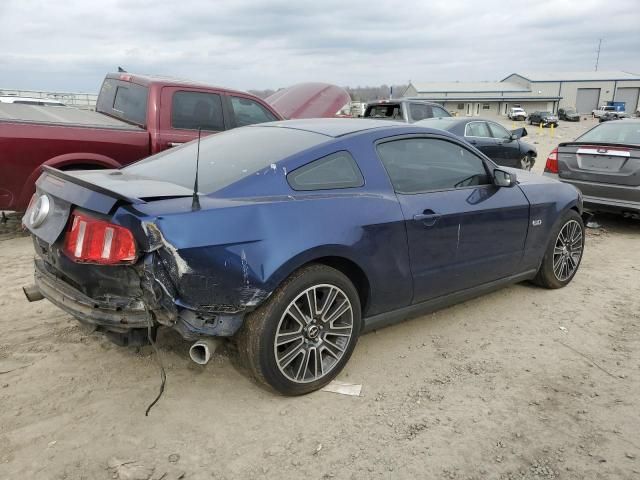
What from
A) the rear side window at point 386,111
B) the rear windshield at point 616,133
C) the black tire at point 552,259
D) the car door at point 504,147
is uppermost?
the rear side window at point 386,111

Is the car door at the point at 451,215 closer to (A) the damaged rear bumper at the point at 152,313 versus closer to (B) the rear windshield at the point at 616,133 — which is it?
(A) the damaged rear bumper at the point at 152,313

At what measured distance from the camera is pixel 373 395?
3.12 metres

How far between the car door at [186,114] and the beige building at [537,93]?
71691mm

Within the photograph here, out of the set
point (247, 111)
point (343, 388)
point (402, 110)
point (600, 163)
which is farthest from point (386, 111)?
point (343, 388)

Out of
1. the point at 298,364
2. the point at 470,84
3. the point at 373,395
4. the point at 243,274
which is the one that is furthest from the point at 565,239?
the point at 470,84

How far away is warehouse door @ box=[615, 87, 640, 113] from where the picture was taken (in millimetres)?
82688

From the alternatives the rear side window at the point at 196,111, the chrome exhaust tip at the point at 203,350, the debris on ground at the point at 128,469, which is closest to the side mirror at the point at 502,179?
the chrome exhaust tip at the point at 203,350

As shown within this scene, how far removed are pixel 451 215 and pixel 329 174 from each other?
3.30ft

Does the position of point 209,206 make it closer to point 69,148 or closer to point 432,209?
point 432,209

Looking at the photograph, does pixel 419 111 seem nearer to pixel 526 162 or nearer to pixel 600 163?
pixel 526 162

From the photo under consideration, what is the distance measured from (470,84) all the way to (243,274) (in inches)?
3645

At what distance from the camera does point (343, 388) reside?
10.5ft

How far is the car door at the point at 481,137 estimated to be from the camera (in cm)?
1034

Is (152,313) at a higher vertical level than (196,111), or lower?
lower
